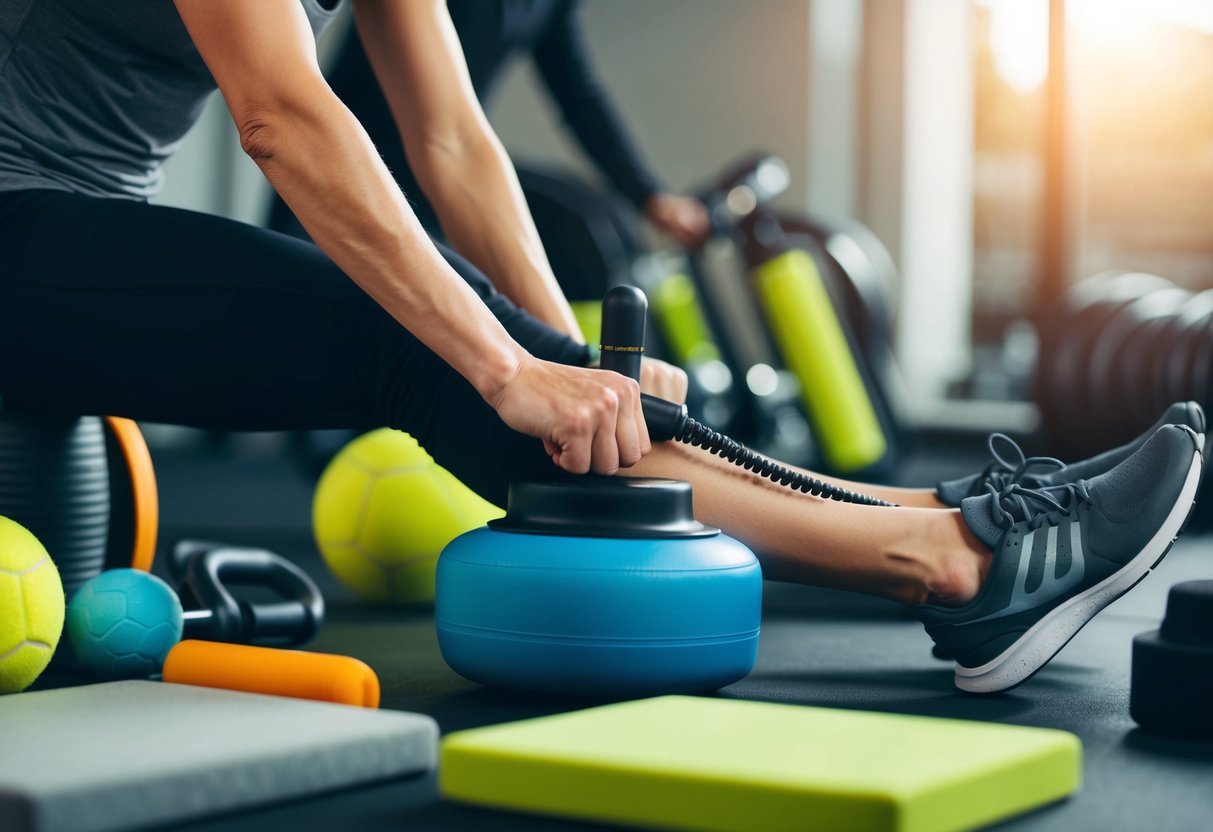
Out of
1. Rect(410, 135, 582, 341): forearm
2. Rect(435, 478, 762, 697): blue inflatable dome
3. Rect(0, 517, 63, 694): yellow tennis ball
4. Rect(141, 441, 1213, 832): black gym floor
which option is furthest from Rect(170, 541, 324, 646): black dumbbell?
Rect(410, 135, 582, 341): forearm

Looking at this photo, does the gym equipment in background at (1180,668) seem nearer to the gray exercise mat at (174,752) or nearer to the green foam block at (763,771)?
the green foam block at (763,771)

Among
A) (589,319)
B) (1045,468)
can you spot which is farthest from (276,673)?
(589,319)

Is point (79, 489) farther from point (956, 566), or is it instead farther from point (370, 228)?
point (956, 566)

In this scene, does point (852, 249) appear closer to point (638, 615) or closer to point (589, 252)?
point (589, 252)

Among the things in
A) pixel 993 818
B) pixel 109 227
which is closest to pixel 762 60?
pixel 109 227

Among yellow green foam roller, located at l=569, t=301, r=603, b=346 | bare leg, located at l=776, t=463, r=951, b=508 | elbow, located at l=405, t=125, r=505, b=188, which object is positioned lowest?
bare leg, located at l=776, t=463, r=951, b=508

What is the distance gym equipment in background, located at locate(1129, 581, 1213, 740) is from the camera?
1361 mm

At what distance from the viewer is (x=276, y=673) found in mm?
1392

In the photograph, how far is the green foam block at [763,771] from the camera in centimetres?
99

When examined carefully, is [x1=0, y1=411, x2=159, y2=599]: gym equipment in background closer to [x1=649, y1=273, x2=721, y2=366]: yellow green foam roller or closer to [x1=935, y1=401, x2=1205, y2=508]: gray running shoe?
[x1=935, y1=401, x2=1205, y2=508]: gray running shoe

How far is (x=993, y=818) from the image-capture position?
1081 mm

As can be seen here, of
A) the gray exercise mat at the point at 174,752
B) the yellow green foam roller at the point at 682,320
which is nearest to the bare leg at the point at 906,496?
the gray exercise mat at the point at 174,752

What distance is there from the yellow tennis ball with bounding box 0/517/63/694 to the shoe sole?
39.4 inches

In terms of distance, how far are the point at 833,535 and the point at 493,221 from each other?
2.13ft
